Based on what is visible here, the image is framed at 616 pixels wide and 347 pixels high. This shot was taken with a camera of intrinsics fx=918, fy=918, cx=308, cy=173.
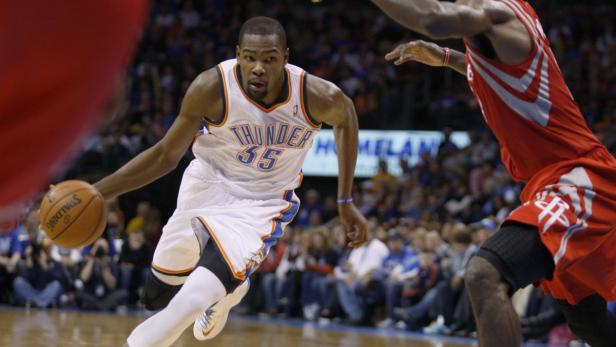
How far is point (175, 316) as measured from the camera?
4.57m

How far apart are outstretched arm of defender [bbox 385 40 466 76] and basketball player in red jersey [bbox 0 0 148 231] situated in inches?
130

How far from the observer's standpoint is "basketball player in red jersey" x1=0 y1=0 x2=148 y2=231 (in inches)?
56.2

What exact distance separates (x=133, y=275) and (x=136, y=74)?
6.28m

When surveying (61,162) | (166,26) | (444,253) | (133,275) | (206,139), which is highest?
(61,162)

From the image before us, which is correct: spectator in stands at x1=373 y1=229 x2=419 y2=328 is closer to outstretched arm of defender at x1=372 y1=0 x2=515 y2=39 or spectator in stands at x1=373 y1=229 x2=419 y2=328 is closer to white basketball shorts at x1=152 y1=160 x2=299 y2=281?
white basketball shorts at x1=152 y1=160 x2=299 y2=281

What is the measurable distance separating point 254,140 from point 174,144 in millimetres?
461

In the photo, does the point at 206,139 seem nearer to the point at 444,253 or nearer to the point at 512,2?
the point at 512,2

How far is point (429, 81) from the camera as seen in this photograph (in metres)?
16.1

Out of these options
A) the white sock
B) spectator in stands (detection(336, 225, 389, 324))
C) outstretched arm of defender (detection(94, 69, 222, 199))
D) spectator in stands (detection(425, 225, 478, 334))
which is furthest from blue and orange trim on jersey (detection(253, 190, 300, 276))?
spectator in stands (detection(336, 225, 389, 324))

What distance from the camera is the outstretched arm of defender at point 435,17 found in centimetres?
362

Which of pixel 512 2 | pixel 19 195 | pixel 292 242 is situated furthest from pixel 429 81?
pixel 19 195

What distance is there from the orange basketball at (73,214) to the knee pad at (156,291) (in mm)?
979

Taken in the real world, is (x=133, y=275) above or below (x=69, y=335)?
below

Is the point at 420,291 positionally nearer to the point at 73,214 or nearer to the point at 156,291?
the point at 156,291
